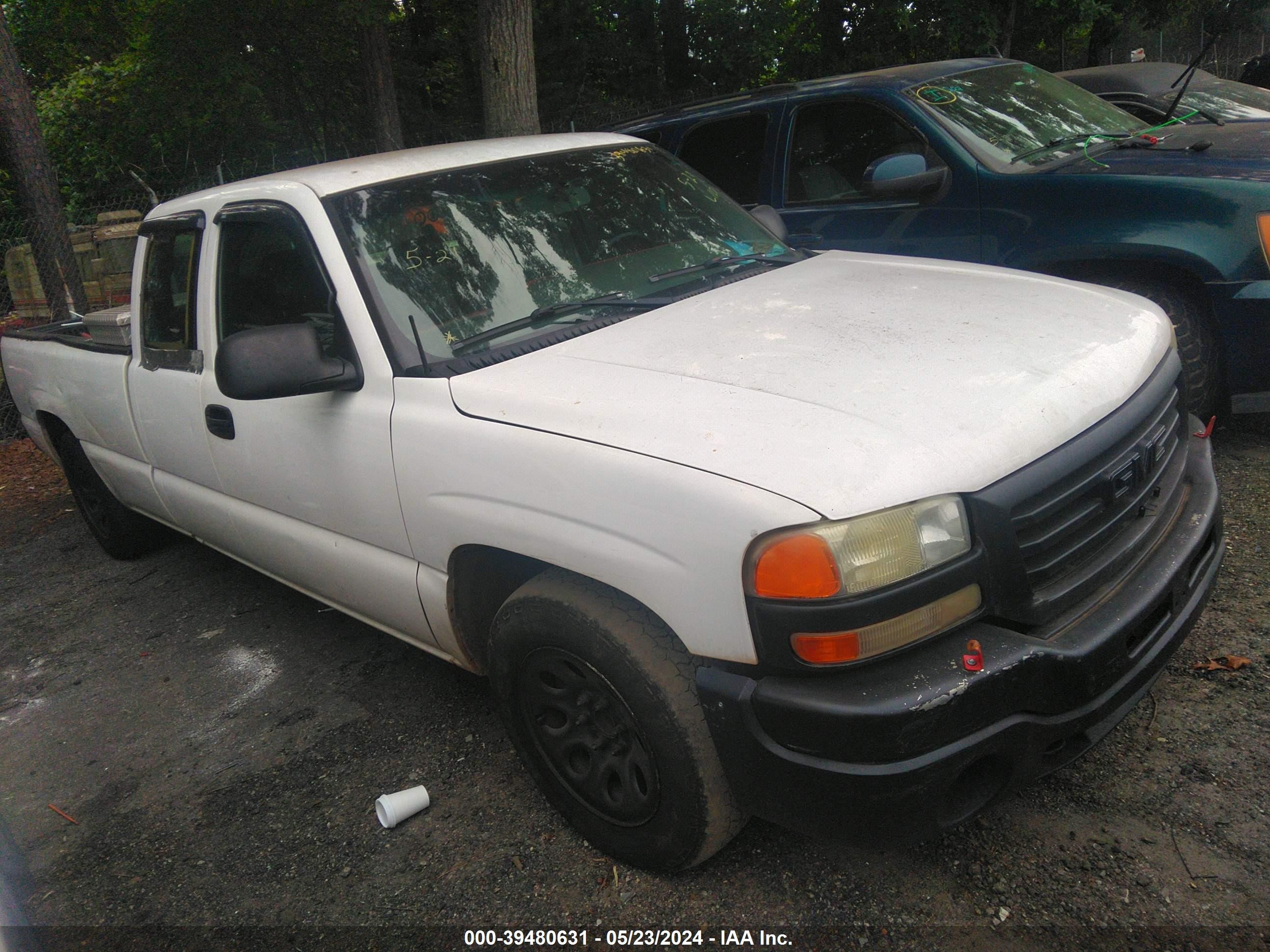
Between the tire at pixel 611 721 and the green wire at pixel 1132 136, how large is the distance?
3550mm

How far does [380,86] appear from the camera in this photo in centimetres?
1246

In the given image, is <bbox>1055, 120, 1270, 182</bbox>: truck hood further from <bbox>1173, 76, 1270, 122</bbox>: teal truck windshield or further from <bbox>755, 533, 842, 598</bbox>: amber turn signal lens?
<bbox>755, 533, 842, 598</bbox>: amber turn signal lens

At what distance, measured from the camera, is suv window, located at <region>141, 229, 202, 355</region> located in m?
3.79

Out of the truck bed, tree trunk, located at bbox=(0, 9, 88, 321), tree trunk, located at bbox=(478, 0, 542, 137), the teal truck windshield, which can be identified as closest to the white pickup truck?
the truck bed

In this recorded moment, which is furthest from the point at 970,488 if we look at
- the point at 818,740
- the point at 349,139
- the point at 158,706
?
the point at 349,139

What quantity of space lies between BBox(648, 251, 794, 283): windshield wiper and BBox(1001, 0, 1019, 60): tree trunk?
12.2 m

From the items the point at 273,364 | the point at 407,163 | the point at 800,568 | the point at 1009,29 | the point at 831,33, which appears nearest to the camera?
the point at 800,568

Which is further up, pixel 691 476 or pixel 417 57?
pixel 417 57

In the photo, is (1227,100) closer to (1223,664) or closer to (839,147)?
(839,147)

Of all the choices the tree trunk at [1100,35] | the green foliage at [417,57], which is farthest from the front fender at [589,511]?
the tree trunk at [1100,35]

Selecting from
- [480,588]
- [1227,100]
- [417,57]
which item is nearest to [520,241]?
[480,588]

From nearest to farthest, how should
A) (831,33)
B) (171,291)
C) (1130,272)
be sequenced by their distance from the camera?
(171,291)
(1130,272)
(831,33)

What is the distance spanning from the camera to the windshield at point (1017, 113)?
4980 millimetres

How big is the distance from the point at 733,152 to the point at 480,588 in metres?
3.85
